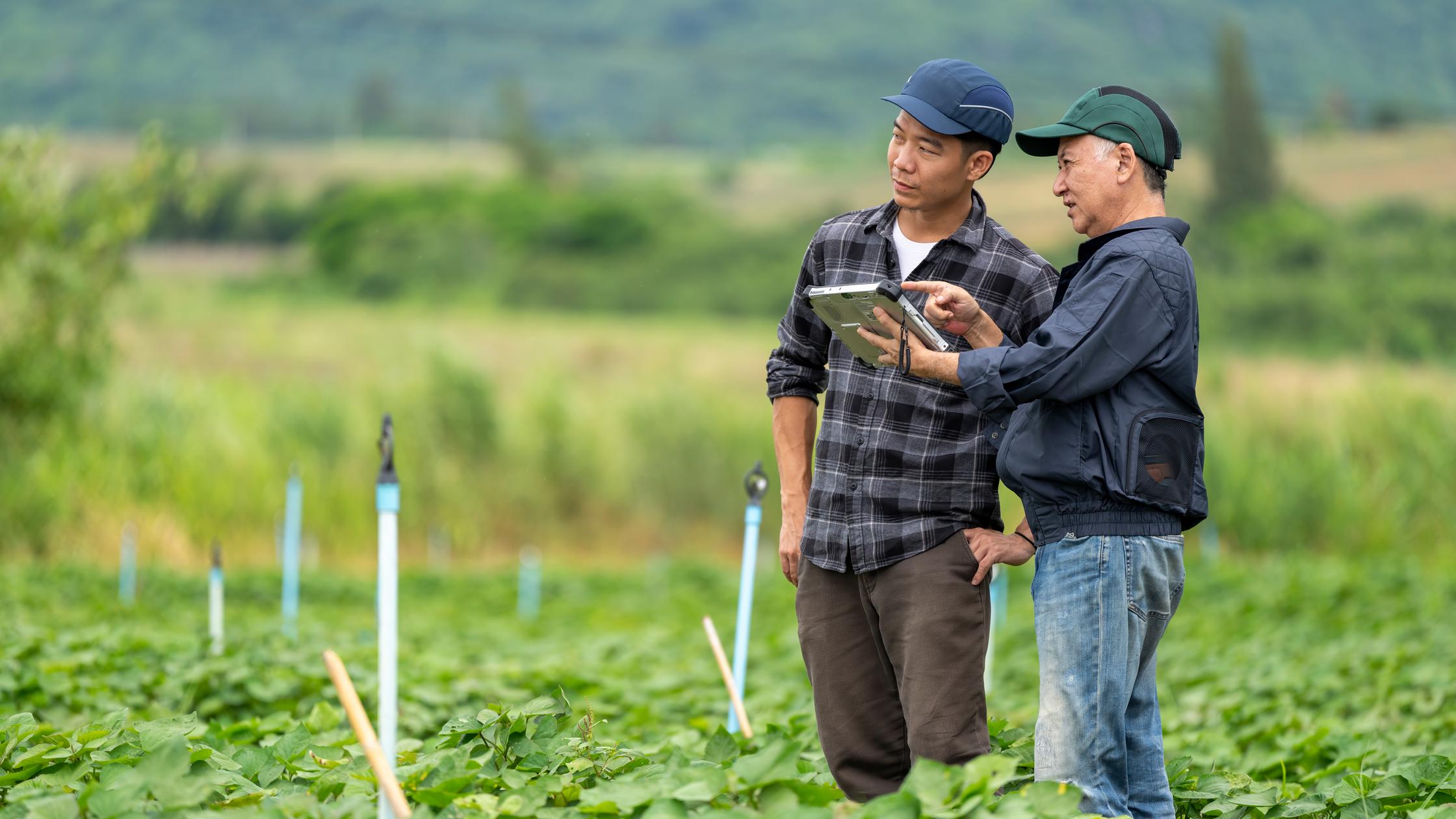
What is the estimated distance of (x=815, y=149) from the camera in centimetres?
7888

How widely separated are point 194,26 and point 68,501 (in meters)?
84.1

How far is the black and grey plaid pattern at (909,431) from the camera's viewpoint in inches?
131

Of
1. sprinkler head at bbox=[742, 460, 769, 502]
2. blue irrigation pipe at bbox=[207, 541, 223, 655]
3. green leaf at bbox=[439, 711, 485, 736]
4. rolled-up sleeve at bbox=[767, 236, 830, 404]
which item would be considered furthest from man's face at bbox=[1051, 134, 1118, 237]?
blue irrigation pipe at bbox=[207, 541, 223, 655]

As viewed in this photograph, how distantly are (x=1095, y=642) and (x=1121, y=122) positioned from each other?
1.02 meters

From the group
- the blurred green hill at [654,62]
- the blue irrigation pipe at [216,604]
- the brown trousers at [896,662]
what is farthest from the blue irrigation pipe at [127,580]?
the blurred green hill at [654,62]

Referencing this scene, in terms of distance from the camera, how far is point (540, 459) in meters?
17.3

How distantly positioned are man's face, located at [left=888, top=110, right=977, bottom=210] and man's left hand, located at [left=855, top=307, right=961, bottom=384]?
37 cm

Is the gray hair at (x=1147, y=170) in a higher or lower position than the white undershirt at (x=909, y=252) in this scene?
higher

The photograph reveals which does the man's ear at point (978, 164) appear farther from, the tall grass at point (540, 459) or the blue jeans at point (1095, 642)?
the tall grass at point (540, 459)

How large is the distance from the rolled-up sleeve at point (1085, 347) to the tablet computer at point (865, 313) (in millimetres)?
139

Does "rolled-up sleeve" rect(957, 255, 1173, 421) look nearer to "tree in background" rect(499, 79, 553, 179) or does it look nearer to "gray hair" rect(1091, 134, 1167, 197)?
"gray hair" rect(1091, 134, 1167, 197)

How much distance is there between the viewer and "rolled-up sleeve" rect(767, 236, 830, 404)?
11.9ft

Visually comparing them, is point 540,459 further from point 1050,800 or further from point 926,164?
point 1050,800

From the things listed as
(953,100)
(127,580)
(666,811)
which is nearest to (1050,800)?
(666,811)
